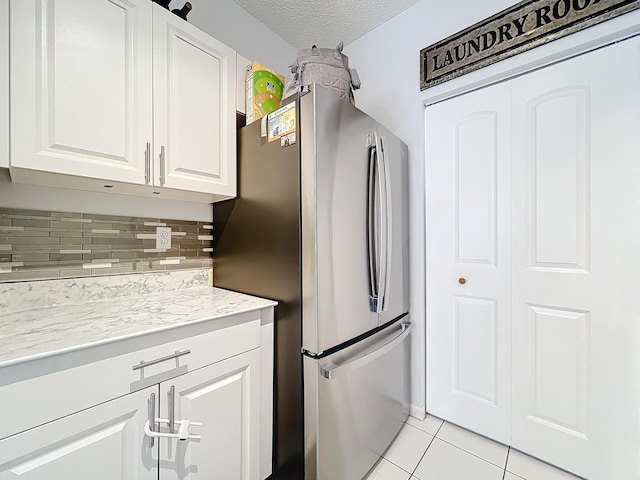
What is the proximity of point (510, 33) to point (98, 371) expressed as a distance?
2.35m

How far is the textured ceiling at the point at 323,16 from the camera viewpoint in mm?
1825

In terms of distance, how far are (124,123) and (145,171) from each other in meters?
0.19

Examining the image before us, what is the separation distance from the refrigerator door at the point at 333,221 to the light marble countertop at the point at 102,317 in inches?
10.7

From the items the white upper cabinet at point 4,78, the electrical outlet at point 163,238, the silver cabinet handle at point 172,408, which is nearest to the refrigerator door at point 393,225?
the silver cabinet handle at point 172,408

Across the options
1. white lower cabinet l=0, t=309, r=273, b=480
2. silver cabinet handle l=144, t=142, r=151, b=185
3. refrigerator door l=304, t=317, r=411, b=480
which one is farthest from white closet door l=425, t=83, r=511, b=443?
silver cabinet handle l=144, t=142, r=151, b=185

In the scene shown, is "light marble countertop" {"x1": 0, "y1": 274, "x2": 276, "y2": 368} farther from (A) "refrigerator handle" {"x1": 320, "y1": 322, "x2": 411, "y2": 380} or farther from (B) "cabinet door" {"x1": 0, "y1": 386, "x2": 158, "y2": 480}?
(A) "refrigerator handle" {"x1": 320, "y1": 322, "x2": 411, "y2": 380}

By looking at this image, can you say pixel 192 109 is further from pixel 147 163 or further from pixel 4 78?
pixel 4 78

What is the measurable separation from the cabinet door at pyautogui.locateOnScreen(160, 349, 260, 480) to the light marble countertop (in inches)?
8.4

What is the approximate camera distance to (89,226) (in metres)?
1.25

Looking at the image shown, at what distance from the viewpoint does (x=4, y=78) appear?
0.84 meters

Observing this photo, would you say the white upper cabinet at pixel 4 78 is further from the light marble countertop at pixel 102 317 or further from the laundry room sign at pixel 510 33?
the laundry room sign at pixel 510 33

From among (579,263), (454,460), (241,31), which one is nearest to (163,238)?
(241,31)

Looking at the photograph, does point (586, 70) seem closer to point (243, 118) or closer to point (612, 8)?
point (612, 8)

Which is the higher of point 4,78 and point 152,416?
point 4,78
